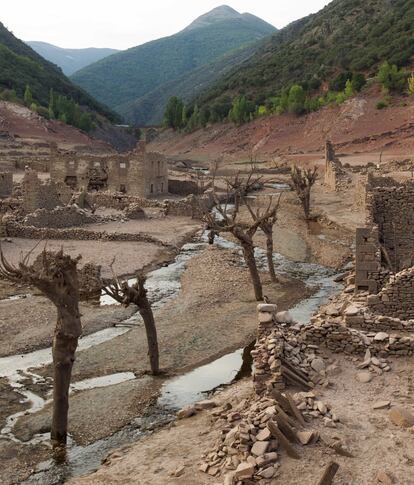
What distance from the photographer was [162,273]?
2723cm

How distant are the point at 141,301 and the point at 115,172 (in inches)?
1329


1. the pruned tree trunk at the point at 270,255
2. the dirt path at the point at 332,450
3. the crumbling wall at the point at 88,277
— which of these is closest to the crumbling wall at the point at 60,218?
the crumbling wall at the point at 88,277

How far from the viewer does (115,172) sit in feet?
159

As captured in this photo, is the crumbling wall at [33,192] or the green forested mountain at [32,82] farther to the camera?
the green forested mountain at [32,82]

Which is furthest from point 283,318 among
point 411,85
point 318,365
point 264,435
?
point 411,85

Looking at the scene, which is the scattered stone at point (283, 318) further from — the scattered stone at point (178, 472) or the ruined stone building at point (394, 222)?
the ruined stone building at point (394, 222)

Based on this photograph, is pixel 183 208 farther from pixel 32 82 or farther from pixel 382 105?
pixel 32 82

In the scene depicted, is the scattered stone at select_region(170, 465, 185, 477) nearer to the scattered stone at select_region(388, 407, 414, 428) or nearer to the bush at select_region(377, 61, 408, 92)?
the scattered stone at select_region(388, 407, 414, 428)

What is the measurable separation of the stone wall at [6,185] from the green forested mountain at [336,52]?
216 feet

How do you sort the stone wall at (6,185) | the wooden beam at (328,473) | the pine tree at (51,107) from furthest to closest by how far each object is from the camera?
1. the pine tree at (51,107)
2. the stone wall at (6,185)
3. the wooden beam at (328,473)

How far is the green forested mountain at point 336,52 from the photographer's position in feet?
325

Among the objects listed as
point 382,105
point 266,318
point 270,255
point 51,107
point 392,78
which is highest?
point 392,78

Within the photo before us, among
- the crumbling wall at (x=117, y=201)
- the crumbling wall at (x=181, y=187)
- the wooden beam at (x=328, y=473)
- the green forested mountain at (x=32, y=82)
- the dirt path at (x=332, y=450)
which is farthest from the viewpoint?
the green forested mountain at (x=32, y=82)

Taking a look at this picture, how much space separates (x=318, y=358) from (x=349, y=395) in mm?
1175
